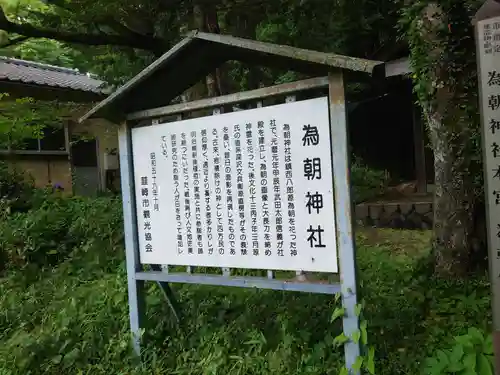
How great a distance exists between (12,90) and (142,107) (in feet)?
19.6

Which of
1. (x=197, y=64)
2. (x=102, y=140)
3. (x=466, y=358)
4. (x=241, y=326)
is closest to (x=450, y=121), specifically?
(x=466, y=358)

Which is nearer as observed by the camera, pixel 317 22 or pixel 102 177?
pixel 317 22

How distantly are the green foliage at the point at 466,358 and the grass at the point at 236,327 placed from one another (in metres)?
0.22

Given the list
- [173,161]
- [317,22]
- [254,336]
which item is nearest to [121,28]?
[317,22]

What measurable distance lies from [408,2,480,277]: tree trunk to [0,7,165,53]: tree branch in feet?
13.3

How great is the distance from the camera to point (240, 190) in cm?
347

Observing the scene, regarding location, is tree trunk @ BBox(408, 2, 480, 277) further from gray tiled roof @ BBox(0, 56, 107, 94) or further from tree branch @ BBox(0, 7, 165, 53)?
gray tiled roof @ BBox(0, 56, 107, 94)

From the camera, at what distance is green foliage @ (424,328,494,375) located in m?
2.99

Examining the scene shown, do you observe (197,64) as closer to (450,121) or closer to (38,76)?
(450,121)

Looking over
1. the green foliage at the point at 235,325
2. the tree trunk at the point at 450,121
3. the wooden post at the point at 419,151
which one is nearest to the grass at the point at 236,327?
the green foliage at the point at 235,325

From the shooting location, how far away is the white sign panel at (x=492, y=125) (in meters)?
2.57

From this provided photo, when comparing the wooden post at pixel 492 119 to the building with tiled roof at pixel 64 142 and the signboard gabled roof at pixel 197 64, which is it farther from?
the building with tiled roof at pixel 64 142

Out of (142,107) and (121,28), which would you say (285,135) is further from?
(121,28)

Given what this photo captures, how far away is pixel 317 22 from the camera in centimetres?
754
